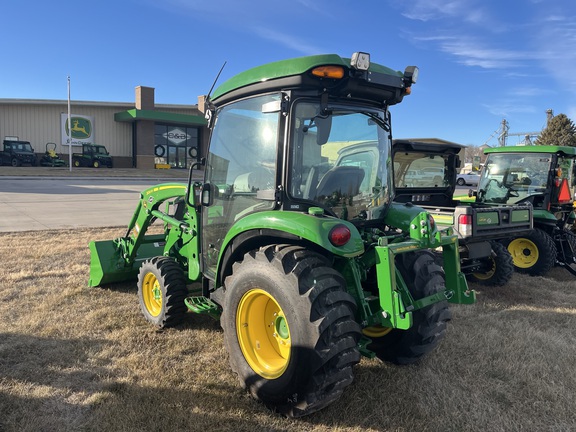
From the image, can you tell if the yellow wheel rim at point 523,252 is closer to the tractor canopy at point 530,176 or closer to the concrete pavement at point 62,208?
the tractor canopy at point 530,176

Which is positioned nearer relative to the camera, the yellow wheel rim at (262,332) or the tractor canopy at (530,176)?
the yellow wheel rim at (262,332)

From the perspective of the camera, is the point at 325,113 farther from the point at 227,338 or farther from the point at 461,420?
the point at 461,420

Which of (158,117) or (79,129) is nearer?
(158,117)

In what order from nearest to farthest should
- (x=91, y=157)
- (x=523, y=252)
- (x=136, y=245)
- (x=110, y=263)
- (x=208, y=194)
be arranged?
(x=208, y=194)
(x=136, y=245)
(x=110, y=263)
(x=523, y=252)
(x=91, y=157)

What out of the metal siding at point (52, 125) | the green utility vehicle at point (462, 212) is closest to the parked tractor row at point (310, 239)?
the green utility vehicle at point (462, 212)

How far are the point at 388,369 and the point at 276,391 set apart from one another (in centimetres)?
118

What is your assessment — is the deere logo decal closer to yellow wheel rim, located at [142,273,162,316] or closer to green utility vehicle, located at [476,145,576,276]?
green utility vehicle, located at [476,145,576,276]

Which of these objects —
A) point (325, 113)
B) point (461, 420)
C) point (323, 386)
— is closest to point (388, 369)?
point (461, 420)

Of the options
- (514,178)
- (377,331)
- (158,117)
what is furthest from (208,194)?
(158,117)

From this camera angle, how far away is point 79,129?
35.7 m

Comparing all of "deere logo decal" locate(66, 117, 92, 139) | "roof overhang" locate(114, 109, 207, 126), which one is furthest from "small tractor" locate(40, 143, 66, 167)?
"roof overhang" locate(114, 109, 207, 126)

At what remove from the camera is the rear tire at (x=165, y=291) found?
163 inches

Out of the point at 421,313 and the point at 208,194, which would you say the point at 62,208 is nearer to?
the point at 208,194

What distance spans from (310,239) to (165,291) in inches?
79.3
